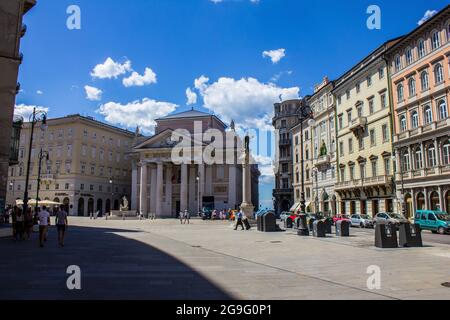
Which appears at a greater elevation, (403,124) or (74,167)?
(403,124)

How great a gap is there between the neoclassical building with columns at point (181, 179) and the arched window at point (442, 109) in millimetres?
39991

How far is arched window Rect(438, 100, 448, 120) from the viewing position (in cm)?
3352

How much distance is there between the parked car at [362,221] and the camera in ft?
119

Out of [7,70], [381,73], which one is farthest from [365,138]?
[7,70]

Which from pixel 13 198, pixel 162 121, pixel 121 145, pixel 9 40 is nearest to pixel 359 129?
pixel 9 40

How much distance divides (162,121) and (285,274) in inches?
3100

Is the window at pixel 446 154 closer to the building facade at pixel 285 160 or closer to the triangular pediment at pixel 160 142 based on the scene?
the building facade at pixel 285 160

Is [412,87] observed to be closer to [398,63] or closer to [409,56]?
[409,56]

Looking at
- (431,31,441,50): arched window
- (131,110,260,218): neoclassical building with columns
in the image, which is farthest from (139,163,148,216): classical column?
(431,31,441,50): arched window

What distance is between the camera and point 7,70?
2225 cm

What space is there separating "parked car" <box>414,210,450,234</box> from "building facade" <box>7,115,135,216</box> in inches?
2220

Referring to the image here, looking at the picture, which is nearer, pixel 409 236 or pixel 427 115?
pixel 409 236

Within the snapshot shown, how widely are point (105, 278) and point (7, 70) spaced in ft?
62.0
